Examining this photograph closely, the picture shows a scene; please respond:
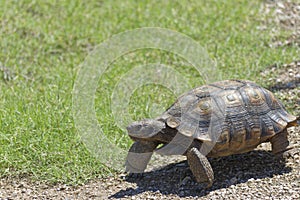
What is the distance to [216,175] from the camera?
4.93 m

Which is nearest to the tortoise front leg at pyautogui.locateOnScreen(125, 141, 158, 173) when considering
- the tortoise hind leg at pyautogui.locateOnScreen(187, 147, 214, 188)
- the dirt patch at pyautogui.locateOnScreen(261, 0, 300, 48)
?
the tortoise hind leg at pyautogui.locateOnScreen(187, 147, 214, 188)

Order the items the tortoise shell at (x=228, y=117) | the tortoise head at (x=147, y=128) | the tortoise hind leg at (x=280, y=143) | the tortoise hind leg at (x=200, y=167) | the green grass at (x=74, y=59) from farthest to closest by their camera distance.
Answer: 1. the green grass at (x=74, y=59)
2. the tortoise hind leg at (x=280, y=143)
3. the tortoise head at (x=147, y=128)
4. the tortoise shell at (x=228, y=117)
5. the tortoise hind leg at (x=200, y=167)

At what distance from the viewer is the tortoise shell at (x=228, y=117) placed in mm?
4723

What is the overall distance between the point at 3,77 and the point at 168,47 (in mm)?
2093

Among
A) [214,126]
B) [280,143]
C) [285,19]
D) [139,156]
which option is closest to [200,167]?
[214,126]

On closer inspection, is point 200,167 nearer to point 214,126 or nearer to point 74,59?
point 214,126

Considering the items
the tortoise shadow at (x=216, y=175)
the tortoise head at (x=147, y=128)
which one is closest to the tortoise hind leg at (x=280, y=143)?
the tortoise shadow at (x=216, y=175)

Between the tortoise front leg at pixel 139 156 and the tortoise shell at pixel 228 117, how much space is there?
0.89 feet

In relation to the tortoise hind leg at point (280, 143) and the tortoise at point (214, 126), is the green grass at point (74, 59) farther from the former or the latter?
the tortoise hind leg at point (280, 143)

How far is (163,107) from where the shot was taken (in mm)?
6234

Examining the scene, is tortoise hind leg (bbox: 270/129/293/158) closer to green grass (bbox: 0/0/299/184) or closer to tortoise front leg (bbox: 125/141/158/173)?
tortoise front leg (bbox: 125/141/158/173)

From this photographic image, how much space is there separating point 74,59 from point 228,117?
3.37 meters

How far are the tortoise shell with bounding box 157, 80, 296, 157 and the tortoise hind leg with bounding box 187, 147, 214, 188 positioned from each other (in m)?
0.13

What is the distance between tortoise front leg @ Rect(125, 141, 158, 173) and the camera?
4984 mm
